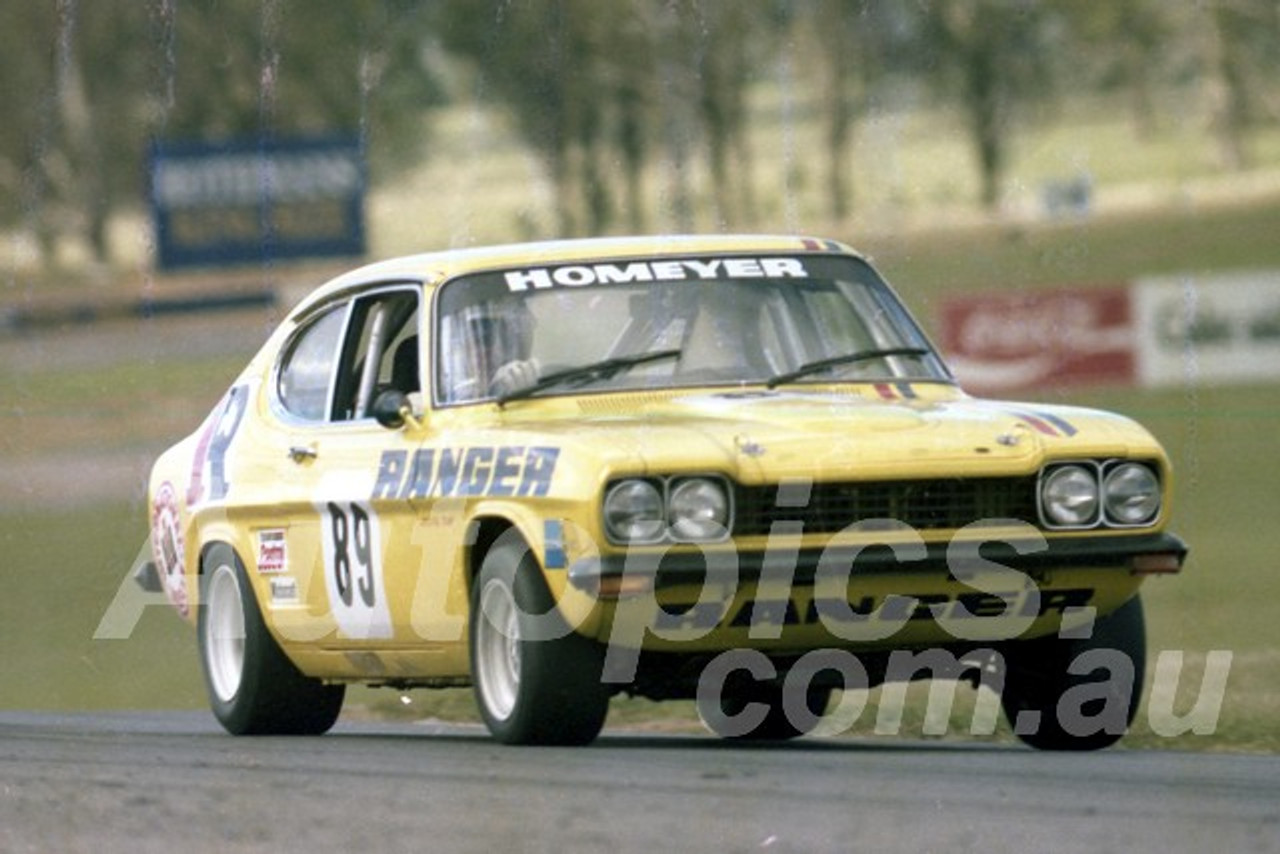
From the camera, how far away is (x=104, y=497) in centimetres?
2936

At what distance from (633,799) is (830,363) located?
255 cm

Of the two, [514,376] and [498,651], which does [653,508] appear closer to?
[498,651]

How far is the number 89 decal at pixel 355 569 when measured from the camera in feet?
28.7

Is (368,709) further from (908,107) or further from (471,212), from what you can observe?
(908,107)

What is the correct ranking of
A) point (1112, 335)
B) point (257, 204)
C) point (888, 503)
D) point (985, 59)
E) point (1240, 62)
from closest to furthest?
point (888, 503) < point (1112, 335) < point (257, 204) < point (985, 59) < point (1240, 62)

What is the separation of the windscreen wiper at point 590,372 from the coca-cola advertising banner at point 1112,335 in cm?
2335

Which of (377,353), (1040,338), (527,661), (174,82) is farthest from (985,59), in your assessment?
(527,661)

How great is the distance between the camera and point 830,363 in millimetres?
8883

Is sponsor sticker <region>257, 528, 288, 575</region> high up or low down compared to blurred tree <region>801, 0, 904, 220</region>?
up

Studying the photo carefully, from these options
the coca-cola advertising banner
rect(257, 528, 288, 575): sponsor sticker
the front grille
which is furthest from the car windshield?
the coca-cola advertising banner

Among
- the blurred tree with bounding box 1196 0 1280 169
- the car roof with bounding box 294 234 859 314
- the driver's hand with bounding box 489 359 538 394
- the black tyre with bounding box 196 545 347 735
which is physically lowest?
the blurred tree with bounding box 1196 0 1280 169

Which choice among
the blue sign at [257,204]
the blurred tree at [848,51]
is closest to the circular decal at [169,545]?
the blue sign at [257,204]

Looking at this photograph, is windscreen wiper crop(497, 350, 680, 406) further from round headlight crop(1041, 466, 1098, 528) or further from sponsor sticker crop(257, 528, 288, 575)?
round headlight crop(1041, 466, 1098, 528)

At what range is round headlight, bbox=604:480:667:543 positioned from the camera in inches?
303
